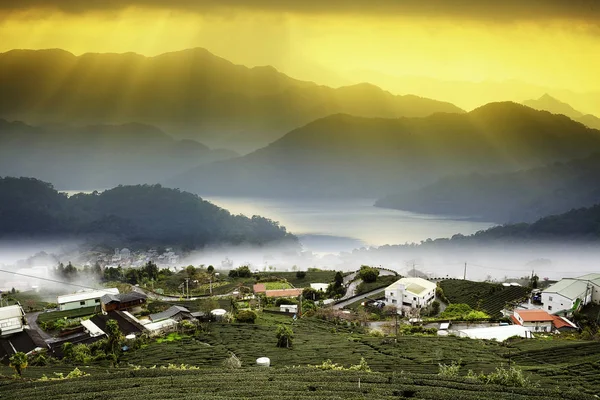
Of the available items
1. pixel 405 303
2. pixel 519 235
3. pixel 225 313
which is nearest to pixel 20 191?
pixel 225 313

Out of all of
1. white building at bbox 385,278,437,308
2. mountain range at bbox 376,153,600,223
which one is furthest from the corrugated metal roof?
mountain range at bbox 376,153,600,223

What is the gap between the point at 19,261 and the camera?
27.8 meters

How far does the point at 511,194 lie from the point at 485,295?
17.4m

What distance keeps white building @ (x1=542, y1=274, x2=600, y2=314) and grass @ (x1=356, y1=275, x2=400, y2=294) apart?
26.3 ft

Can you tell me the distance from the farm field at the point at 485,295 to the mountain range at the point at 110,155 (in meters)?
23.2

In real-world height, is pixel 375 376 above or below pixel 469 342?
above

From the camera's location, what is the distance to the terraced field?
5.73 meters

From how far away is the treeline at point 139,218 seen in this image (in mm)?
31500

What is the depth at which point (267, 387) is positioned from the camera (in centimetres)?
614

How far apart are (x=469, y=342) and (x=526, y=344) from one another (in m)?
1.62

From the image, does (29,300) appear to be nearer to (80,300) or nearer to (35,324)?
(80,300)

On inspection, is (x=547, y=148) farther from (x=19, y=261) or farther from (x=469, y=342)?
(x=19, y=261)

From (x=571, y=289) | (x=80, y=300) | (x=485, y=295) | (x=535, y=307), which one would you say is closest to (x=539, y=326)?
Result: (x=535, y=307)

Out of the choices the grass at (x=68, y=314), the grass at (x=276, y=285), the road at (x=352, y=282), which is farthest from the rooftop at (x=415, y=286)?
the grass at (x=68, y=314)
